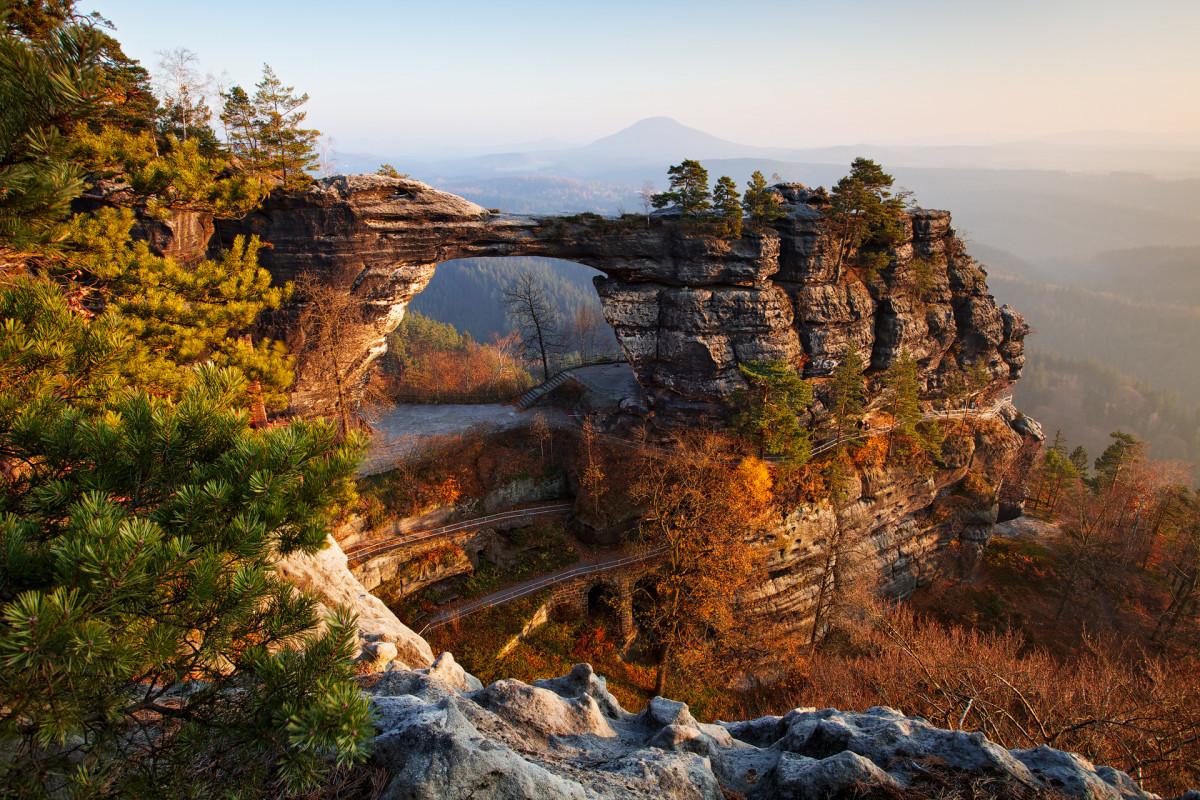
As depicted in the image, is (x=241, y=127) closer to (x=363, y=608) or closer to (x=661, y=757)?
(x=363, y=608)

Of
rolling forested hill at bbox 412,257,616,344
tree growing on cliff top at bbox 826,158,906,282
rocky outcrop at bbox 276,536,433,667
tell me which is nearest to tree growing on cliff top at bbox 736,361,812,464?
tree growing on cliff top at bbox 826,158,906,282

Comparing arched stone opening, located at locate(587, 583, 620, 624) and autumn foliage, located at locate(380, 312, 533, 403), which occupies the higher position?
autumn foliage, located at locate(380, 312, 533, 403)

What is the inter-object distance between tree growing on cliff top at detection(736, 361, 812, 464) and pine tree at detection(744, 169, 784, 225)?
7337 mm

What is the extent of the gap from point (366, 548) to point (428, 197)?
16.5m

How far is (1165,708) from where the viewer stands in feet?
44.9

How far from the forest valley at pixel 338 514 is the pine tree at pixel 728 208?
228 millimetres

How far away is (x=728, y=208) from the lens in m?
26.1

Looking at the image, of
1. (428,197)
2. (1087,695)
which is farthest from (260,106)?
(1087,695)

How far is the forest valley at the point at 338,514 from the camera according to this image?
389cm

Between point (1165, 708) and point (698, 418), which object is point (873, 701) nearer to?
point (1165, 708)

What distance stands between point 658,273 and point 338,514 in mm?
18707

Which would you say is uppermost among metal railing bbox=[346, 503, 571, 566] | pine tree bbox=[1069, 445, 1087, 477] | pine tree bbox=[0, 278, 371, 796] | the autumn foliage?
pine tree bbox=[0, 278, 371, 796]

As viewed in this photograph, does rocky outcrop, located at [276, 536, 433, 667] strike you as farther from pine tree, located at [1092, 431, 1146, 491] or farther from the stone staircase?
pine tree, located at [1092, 431, 1146, 491]

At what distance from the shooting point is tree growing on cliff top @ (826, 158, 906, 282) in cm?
2633
